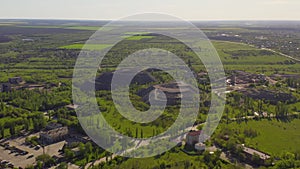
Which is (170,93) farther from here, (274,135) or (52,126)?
(52,126)

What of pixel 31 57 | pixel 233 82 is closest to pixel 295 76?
pixel 233 82

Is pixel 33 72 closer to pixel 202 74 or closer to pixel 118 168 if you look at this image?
pixel 202 74

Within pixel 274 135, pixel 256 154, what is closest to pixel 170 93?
pixel 274 135

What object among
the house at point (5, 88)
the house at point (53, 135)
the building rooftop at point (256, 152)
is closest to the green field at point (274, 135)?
the building rooftop at point (256, 152)

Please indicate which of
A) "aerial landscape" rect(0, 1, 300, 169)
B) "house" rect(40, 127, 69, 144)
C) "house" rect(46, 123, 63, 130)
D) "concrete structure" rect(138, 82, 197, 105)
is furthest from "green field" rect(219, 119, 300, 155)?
"house" rect(46, 123, 63, 130)

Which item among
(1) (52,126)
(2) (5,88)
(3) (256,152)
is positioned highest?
(2) (5,88)

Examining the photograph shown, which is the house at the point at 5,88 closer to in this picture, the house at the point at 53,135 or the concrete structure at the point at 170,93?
the concrete structure at the point at 170,93

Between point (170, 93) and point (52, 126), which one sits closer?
point (52, 126)

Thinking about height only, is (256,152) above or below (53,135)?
below

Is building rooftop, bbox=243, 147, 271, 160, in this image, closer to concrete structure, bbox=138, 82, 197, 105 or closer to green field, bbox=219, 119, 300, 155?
green field, bbox=219, 119, 300, 155

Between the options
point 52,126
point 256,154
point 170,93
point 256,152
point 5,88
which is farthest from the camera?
point 5,88
